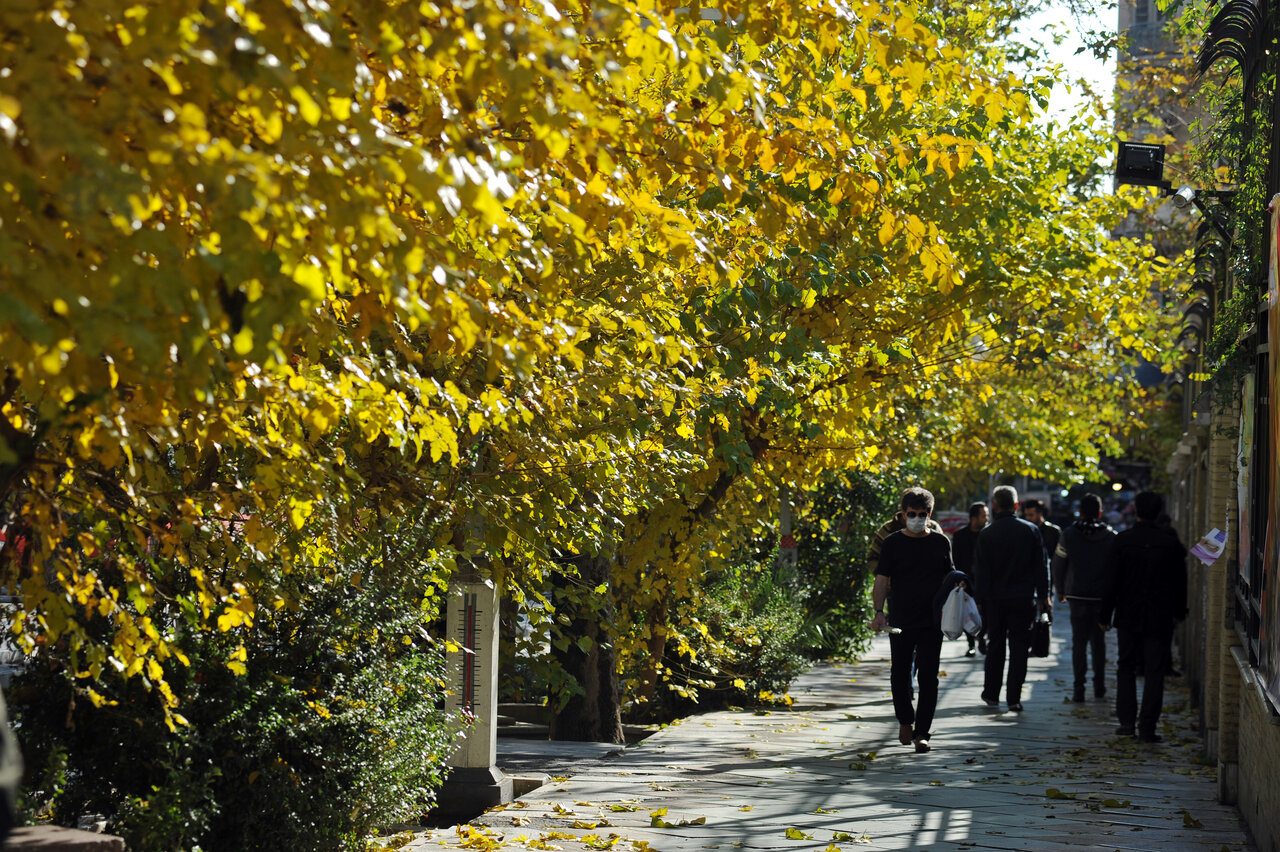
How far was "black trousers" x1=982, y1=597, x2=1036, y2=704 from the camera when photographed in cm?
1292

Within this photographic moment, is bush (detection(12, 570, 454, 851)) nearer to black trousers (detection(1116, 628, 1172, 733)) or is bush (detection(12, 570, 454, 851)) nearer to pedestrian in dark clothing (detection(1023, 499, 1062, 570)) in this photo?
black trousers (detection(1116, 628, 1172, 733))

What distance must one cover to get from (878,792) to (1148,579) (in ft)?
11.2

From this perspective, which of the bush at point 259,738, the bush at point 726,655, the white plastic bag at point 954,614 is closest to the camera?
the bush at point 259,738

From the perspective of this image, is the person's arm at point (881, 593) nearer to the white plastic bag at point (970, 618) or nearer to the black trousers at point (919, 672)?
the black trousers at point (919, 672)

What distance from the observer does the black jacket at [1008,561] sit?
1297 centimetres

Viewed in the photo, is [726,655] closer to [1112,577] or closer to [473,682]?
[1112,577]

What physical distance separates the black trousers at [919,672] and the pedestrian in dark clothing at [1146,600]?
59.2 inches

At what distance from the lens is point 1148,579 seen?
36.4 ft

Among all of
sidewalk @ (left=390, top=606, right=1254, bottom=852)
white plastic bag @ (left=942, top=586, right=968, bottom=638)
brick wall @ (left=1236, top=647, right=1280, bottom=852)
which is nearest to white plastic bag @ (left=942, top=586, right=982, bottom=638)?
white plastic bag @ (left=942, top=586, right=968, bottom=638)

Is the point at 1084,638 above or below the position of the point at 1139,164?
below

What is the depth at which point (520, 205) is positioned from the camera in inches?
209

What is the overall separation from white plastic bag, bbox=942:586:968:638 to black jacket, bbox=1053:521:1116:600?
7.94 ft

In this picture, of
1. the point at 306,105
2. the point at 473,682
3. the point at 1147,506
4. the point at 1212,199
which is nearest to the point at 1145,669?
the point at 1147,506

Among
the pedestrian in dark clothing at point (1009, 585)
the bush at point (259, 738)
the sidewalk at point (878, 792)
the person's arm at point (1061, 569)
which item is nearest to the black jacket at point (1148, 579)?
the sidewalk at point (878, 792)
